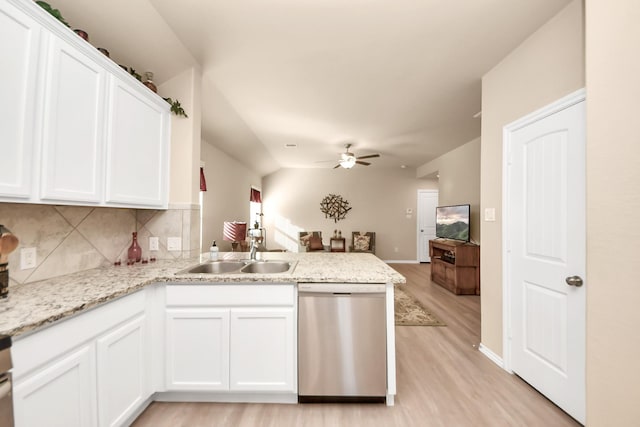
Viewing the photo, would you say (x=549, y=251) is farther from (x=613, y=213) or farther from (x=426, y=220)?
(x=426, y=220)

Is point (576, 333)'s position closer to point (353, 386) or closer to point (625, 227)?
point (625, 227)

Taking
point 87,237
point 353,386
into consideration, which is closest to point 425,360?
point 353,386

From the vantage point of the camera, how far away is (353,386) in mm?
1675

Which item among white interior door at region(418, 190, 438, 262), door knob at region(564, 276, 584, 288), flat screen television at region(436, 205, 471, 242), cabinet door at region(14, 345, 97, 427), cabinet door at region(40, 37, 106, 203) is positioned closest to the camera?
cabinet door at region(14, 345, 97, 427)

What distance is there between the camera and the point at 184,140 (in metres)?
2.22

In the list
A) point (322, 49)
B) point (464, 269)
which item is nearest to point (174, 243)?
point (322, 49)

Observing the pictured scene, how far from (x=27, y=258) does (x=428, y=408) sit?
101 inches

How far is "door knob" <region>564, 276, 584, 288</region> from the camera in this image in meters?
1.56

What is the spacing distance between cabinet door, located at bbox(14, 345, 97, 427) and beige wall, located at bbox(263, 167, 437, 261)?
617cm

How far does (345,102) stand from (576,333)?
113 inches

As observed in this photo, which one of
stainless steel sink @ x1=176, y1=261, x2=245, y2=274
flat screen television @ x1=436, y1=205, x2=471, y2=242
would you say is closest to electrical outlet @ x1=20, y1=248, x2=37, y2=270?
stainless steel sink @ x1=176, y1=261, x2=245, y2=274

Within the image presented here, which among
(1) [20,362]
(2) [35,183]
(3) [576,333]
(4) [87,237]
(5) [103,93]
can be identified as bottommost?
(3) [576,333]

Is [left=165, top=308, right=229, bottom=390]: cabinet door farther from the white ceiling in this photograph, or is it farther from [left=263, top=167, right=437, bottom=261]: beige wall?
Answer: [left=263, top=167, right=437, bottom=261]: beige wall

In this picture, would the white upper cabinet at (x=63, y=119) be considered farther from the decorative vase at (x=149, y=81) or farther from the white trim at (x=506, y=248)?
the white trim at (x=506, y=248)
